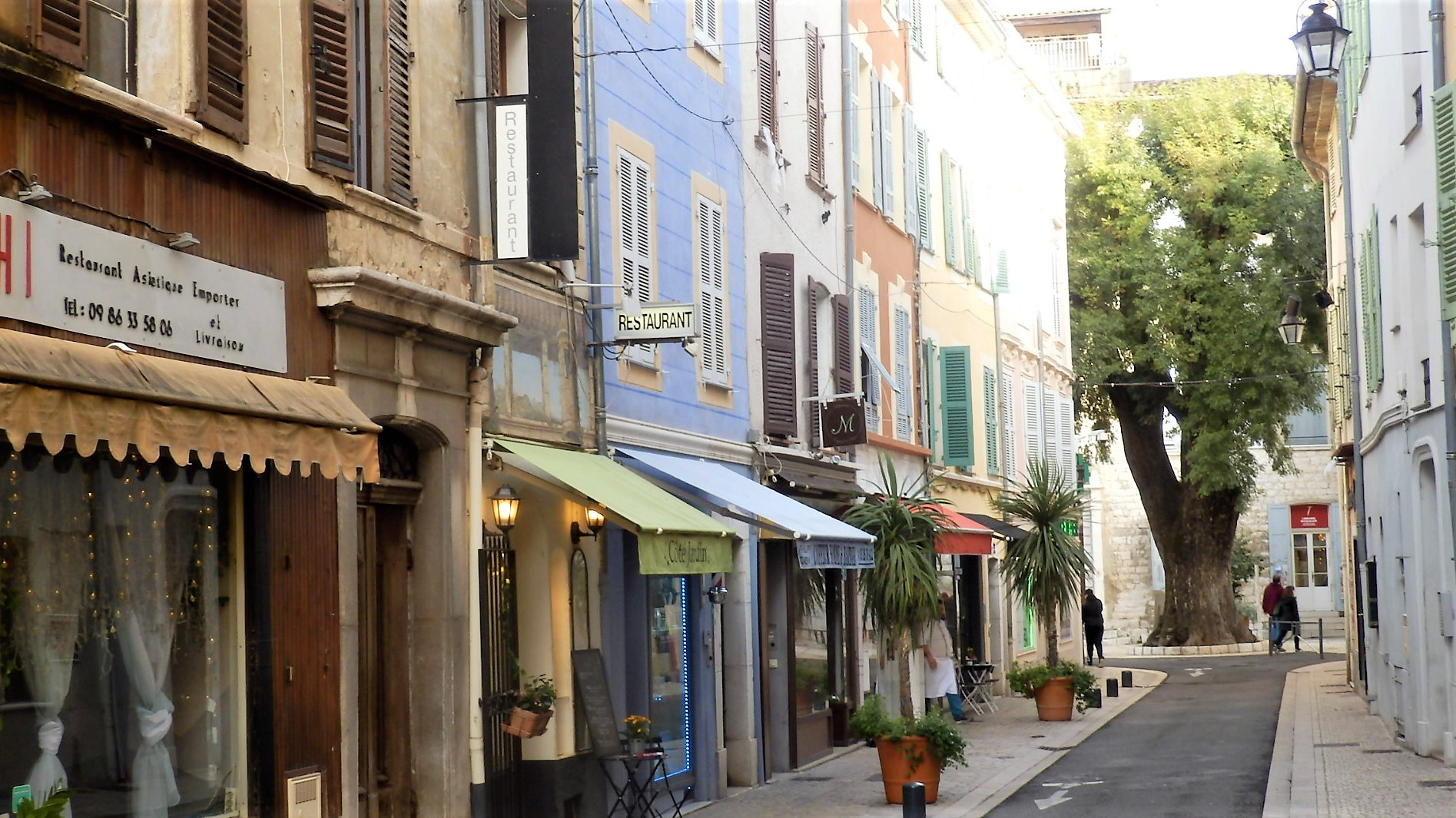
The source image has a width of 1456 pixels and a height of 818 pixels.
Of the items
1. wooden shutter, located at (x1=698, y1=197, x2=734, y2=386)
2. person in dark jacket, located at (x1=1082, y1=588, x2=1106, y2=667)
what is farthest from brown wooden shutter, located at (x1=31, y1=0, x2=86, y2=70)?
person in dark jacket, located at (x1=1082, y1=588, x2=1106, y2=667)

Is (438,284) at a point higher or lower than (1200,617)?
higher

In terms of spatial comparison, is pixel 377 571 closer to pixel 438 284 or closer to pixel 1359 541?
pixel 438 284

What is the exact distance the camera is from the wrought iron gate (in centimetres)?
1234

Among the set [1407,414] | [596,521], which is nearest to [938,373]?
[1407,414]

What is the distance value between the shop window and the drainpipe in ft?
17.2

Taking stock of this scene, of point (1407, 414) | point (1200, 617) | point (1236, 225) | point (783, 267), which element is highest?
point (1236, 225)

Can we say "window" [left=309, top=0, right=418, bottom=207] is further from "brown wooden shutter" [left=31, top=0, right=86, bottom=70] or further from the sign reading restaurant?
"brown wooden shutter" [left=31, top=0, right=86, bottom=70]

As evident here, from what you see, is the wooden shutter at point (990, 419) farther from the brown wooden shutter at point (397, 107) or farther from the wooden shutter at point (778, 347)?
the brown wooden shutter at point (397, 107)

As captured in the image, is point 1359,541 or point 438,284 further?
point 1359,541

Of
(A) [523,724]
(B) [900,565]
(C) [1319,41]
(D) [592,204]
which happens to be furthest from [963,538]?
(A) [523,724]

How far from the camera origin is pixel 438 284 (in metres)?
11.4

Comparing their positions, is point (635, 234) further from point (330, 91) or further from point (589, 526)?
point (330, 91)

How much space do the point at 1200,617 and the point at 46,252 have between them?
3705cm

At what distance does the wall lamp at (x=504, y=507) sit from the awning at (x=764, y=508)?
1.93 metres
